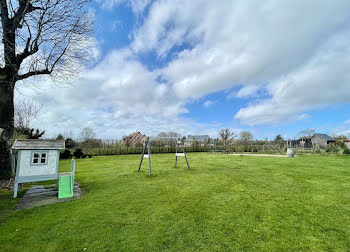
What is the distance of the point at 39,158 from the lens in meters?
4.53

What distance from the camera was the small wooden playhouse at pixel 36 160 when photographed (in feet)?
13.9

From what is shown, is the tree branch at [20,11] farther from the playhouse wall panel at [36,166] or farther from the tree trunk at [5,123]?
the playhouse wall panel at [36,166]

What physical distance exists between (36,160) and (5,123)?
2.05 metres

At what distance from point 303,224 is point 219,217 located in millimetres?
1380

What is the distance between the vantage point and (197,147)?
2406 centimetres

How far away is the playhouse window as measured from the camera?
4470mm

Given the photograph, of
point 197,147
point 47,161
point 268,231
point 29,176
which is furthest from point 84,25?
point 197,147

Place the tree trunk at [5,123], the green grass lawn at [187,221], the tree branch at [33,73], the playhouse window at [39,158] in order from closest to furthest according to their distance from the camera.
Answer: the green grass lawn at [187,221] < the playhouse window at [39,158] < the tree trunk at [5,123] < the tree branch at [33,73]

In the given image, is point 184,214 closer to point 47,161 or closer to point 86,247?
point 86,247

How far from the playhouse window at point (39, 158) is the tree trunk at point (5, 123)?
1.74 metres

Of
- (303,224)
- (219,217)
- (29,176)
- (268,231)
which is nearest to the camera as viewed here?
(268,231)

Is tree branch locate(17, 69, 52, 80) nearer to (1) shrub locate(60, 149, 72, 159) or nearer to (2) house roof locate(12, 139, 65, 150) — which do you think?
(2) house roof locate(12, 139, 65, 150)

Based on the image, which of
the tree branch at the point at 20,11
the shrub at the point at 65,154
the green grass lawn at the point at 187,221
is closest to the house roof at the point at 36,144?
the green grass lawn at the point at 187,221

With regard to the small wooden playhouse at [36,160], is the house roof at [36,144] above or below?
above
